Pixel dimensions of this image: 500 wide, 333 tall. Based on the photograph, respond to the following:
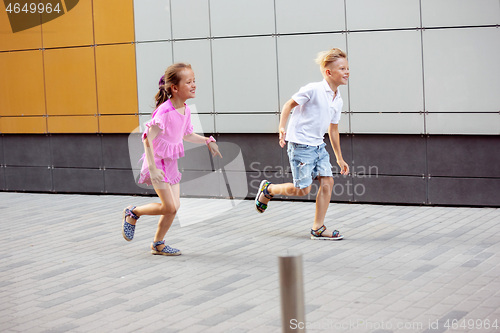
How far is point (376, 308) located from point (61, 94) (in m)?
7.96

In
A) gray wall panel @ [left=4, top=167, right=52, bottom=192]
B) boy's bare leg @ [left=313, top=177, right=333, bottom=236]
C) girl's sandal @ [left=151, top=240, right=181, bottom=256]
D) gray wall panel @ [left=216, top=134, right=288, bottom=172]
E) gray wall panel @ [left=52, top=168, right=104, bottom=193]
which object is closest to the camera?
girl's sandal @ [left=151, top=240, right=181, bottom=256]

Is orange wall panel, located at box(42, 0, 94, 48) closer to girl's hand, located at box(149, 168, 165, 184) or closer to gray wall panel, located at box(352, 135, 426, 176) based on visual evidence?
gray wall panel, located at box(352, 135, 426, 176)

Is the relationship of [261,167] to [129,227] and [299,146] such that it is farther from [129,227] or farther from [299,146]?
[129,227]

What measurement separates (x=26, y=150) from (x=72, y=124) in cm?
108

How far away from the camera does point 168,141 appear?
7363 millimetres

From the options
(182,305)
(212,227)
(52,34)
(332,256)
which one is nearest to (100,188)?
(52,34)

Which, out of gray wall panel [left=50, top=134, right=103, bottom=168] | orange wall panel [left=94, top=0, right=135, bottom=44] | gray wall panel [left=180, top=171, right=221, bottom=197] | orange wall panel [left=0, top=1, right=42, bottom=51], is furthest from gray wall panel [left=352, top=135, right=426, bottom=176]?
orange wall panel [left=0, top=1, right=42, bottom=51]

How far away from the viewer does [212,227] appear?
899 centimetres

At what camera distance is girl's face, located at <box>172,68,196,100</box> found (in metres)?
7.26

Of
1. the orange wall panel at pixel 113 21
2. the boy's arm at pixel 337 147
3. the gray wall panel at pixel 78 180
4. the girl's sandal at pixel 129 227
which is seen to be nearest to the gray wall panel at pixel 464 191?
the boy's arm at pixel 337 147

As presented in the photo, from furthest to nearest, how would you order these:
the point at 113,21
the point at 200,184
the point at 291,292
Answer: the point at 113,21, the point at 200,184, the point at 291,292

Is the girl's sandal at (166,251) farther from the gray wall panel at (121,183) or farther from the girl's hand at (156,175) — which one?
the gray wall panel at (121,183)

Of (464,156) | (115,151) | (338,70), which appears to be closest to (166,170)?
(338,70)

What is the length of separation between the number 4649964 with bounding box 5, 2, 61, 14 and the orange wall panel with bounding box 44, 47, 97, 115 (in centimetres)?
64
